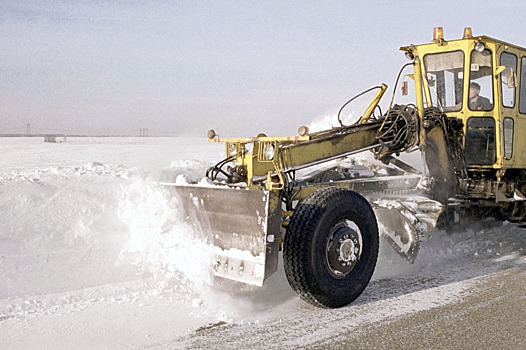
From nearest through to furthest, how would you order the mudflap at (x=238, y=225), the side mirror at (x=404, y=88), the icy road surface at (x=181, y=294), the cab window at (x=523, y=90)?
the icy road surface at (x=181, y=294) < the mudflap at (x=238, y=225) < the cab window at (x=523, y=90) < the side mirror at (x=404, y=88)

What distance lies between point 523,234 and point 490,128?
220 cm

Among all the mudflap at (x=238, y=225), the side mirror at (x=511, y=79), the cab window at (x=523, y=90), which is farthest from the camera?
the cab window at (x=523, y=90)

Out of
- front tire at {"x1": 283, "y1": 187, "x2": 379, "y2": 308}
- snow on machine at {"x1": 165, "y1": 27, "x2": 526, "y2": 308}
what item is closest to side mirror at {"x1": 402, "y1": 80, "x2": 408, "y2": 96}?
snow on machine at {"x1": 165, "y1": 27, "x2": 526, "y2": 308}

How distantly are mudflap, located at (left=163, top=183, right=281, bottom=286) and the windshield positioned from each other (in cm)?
369

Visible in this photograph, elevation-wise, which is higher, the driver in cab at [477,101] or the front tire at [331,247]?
the driver in cab at [477,101]

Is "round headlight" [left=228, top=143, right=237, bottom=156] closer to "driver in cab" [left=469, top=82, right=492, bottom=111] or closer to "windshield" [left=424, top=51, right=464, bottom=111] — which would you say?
"windshield" [left=424, top=51, right=464, bottom=111]

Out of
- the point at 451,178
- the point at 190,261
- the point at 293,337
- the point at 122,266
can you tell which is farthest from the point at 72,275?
the point at 451,178

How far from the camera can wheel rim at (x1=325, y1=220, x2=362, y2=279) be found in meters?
4.74

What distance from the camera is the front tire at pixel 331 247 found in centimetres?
452

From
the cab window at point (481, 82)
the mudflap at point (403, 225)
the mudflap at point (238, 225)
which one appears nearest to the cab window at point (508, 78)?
the cab window at point (481, 82)

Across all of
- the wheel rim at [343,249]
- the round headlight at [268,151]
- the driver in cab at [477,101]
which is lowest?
the wheel rim at [343,249]

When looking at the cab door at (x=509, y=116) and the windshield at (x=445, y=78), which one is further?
the windshield at (x=445, y=78)

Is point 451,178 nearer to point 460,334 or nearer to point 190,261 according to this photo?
point 460,334

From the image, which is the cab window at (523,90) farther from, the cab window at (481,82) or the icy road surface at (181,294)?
the icy road surface at (181,294)
